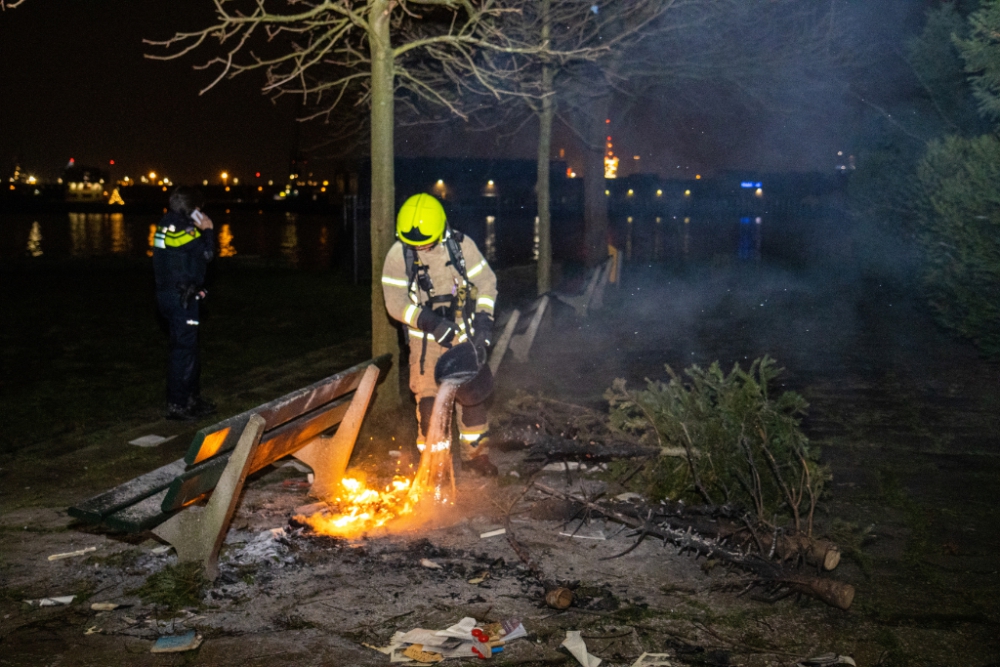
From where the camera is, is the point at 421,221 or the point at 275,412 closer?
the point at 275,412

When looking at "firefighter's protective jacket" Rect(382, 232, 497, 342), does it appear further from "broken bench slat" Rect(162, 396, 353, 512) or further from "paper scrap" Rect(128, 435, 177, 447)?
"paper scrap" Rect(128, 435, 177, 447)

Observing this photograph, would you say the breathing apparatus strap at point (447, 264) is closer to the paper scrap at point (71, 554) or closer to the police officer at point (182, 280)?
the paper scrap at point (71, 554)

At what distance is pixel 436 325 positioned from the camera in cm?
587

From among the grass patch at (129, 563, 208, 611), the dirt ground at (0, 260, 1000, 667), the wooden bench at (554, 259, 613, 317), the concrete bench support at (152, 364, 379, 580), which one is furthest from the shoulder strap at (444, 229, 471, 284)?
the wooden bench at (554, 259, 613, 317)

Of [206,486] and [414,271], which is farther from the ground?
[414,271]

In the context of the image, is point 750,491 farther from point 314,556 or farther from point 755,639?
point 314,556

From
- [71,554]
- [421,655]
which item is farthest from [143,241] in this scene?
[421,655]

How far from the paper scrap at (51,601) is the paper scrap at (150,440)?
9.28ft

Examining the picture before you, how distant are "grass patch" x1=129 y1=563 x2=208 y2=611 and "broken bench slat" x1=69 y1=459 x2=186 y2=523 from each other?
397 mm

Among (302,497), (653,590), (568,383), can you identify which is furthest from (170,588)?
(568,383)

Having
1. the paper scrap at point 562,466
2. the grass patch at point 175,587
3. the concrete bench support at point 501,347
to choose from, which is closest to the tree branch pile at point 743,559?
the paper scrap at point 562,466

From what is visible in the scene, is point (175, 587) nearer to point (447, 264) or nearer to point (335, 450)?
point (335, 450)

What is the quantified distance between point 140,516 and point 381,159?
3.85 m

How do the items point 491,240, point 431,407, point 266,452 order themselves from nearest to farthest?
1. point 266,452
2. point 431,407
3. point 491,240
